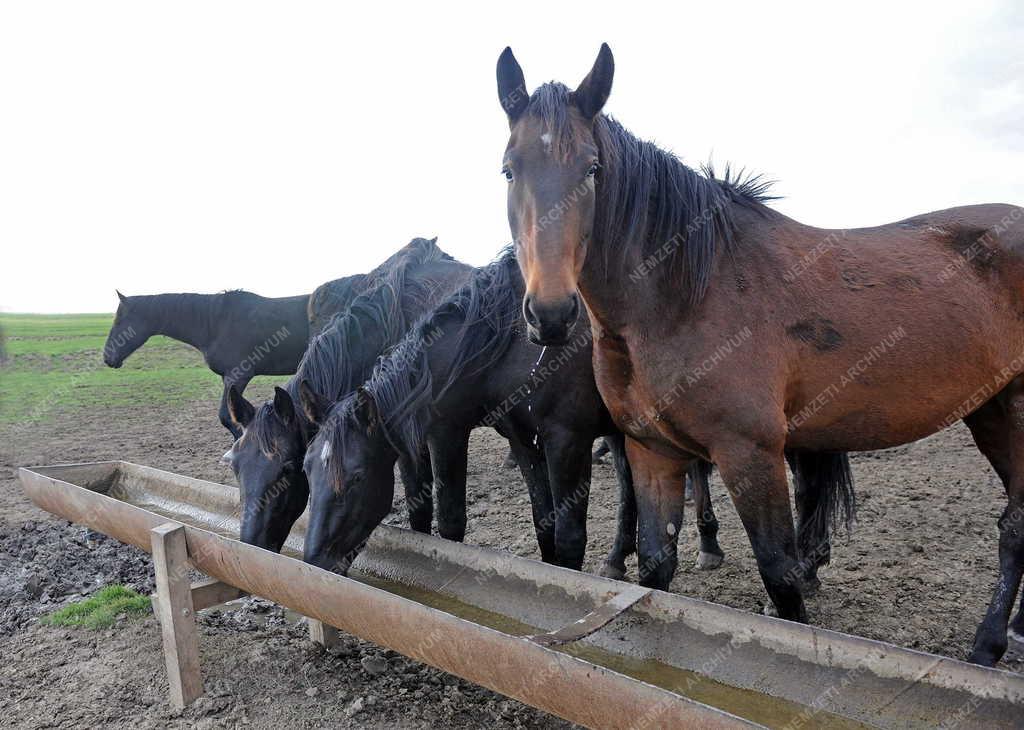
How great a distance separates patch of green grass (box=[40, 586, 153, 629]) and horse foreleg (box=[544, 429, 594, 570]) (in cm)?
240

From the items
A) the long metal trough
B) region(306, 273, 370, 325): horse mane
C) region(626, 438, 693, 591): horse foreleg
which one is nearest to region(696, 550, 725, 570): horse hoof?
region(626, 438, 693, 591): horse foreleg

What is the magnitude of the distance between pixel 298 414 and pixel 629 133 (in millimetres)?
2107

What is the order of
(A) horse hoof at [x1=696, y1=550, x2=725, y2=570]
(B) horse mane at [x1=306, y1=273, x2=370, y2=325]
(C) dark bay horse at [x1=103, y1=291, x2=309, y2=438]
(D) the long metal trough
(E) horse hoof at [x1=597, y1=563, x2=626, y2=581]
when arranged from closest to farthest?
(D) the long metal trough, (E) horse hoof at [x1=597, y1=563, x2=626, y2=581], (A) horse hoof at [x1=696, y1=550, x2=725, y2=570], (B) horse mane at [x1=306, y1=273, x2=370, y2=325], (C) dark bay horse at [x1=103, y1=291, x2=309, y2=438]

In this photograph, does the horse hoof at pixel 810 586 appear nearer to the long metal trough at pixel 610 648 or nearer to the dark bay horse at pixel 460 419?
the dark bay horse at pixel 460 419

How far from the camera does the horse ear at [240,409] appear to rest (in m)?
3.38

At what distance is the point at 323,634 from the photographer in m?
3.21

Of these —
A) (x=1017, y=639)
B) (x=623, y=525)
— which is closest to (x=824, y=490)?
(x=1017, y=639)

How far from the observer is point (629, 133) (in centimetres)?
260

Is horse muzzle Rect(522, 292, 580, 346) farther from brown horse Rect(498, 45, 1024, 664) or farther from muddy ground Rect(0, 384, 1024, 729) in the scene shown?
muddy ground Rect(0, 384, 1024, 729)

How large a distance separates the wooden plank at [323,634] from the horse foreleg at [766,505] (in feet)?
6.67

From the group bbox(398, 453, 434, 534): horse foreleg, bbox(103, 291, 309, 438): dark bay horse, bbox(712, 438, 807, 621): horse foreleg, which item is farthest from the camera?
bbox(103, 291, 309, 438): dark bay horse

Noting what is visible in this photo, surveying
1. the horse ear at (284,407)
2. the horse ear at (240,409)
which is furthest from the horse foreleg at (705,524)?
the horse ear at (240,409)

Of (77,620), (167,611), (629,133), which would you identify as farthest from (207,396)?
(629,133)

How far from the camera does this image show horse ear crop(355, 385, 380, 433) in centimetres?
305
